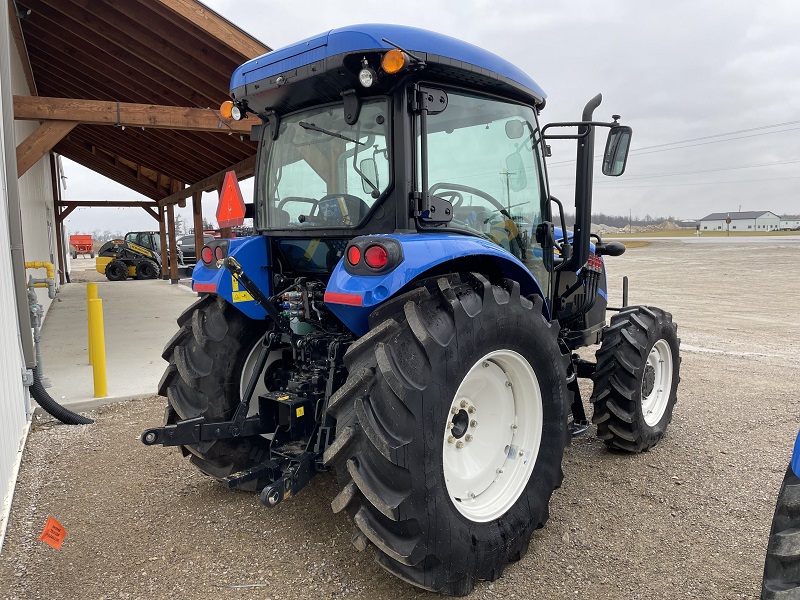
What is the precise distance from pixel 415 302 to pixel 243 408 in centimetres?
124

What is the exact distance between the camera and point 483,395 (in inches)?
113

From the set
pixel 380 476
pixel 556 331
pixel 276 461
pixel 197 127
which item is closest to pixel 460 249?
pixel 556 331

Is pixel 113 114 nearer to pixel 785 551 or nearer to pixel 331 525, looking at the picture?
pixel 331 525

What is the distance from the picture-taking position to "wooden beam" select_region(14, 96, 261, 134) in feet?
21.4

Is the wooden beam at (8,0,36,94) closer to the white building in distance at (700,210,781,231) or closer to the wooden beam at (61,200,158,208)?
the wooden beam at (61,200,158,208)

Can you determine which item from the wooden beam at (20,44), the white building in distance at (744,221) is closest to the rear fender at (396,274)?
the wooden beam at (20,44)

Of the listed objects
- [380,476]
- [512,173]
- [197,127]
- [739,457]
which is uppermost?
[197,127]

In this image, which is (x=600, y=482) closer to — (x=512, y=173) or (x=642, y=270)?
(x=512, y=173)

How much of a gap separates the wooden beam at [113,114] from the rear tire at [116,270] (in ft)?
58.3

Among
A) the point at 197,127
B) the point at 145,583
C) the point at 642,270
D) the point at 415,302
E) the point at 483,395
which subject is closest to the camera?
the point at 415,302

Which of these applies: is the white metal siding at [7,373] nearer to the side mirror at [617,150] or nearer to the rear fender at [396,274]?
the rear fender at [396,274]

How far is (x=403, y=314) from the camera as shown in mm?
2430

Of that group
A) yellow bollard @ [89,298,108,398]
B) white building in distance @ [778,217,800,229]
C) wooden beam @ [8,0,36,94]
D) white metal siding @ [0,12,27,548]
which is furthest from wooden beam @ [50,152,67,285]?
white building in distance @ [778,217,800,229]

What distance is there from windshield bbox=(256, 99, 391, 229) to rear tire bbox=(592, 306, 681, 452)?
211cm
